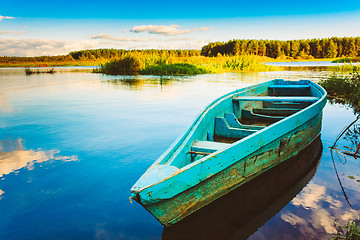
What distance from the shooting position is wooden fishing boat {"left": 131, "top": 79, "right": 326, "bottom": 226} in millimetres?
2445

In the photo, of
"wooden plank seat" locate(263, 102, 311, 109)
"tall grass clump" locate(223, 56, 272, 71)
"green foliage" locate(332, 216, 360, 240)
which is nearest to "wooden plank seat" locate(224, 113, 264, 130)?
"wooden plank seat" locate(263, 102, 311, 109)

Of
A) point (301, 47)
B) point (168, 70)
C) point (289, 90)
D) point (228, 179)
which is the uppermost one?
point (301, 47)

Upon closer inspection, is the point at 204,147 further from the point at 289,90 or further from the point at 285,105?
the point at 289,90

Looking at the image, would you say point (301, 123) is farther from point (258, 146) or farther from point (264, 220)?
point (264, 220)

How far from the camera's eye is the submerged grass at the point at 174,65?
2398cm

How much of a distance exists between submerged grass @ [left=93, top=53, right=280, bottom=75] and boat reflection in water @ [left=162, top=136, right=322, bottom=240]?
2031 cm

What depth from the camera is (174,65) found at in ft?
79.3

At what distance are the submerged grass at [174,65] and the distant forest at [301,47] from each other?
51.8m

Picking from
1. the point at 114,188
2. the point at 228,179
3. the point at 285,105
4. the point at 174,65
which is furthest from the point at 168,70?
the point at 228,179

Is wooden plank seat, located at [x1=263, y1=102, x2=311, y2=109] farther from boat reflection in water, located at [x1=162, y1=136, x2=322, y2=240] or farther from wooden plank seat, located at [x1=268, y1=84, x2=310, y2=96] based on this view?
boat reflection in water, located at [x1=162, y1=136, x2=322, y2=240]

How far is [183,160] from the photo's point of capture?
331 centimetres

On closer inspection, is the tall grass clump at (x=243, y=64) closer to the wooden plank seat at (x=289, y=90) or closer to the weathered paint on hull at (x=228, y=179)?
the wooden plank seat at (x=289, y=90)

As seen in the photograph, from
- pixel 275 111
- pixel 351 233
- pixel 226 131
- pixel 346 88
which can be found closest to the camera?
pixel 351 233

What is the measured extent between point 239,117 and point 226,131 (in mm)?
1386
